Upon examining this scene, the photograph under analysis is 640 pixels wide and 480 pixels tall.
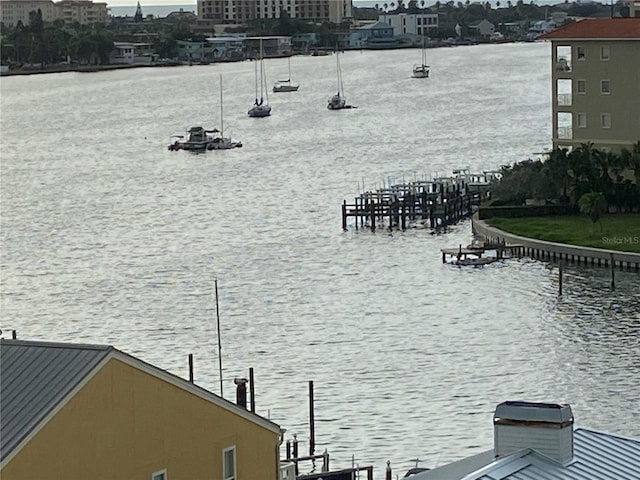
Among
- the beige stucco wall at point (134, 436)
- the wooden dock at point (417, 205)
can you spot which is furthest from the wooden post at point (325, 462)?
the wooden dock at point (417, 205)

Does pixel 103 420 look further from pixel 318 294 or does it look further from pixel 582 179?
pixel 582 179

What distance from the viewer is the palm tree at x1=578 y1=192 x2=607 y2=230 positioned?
47.3m

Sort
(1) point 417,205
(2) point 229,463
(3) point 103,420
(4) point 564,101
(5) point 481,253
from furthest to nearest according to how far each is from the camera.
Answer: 1. (4) point 564,101
2. (1) point 417,205
3. (5) point 481,253
4. (2) point 229,463
5. (3) point 103,420

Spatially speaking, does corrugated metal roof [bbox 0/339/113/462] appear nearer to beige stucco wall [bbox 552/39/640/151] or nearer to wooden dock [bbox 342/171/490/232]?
wooden dock [bbox 342/171/490/232]

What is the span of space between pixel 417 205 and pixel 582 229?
1114 cm

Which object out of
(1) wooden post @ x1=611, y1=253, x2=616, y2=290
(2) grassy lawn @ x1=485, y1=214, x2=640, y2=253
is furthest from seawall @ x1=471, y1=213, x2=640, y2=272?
(2) grassy lawn @ x1=485, y1=214, x2=640, y2=253

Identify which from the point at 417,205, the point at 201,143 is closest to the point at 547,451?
the point at 417,205

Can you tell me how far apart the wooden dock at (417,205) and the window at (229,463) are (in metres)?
43.2

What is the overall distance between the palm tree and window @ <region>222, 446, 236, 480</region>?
35445mm

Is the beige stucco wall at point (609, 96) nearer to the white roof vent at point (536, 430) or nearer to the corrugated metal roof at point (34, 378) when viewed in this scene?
the white roof vent at point (536, 430)

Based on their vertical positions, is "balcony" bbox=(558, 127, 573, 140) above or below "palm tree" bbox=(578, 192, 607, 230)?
above

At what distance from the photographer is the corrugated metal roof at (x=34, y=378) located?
36.2ft

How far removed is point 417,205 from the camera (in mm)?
58531

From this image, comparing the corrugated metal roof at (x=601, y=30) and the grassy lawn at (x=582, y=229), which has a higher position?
the corrugated metal roof at (x=601, y=30)
